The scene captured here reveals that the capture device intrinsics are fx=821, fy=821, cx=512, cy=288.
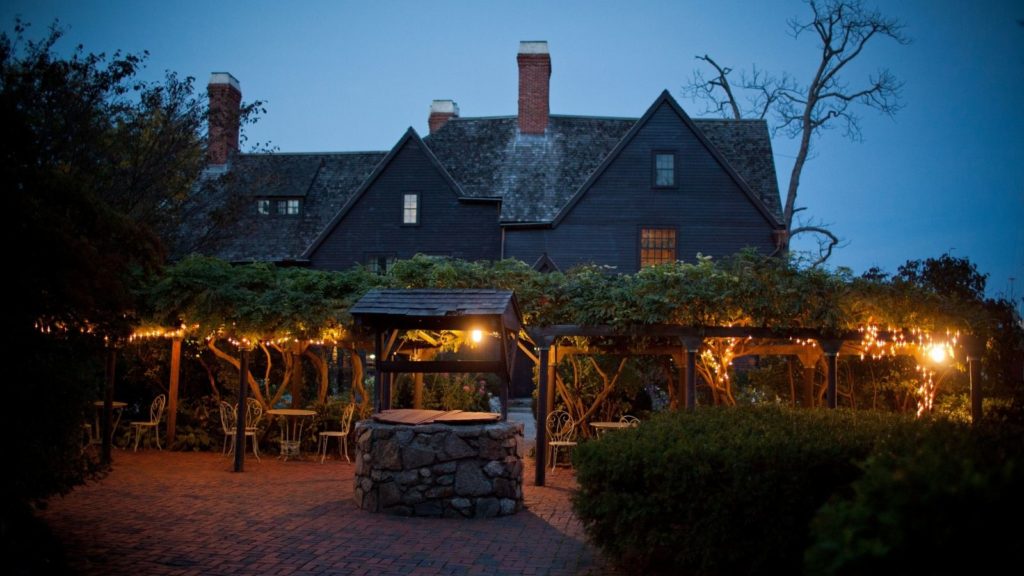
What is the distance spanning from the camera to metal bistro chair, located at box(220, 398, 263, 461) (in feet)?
50.2

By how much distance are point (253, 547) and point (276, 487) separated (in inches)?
159

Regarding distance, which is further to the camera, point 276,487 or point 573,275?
point 573,275

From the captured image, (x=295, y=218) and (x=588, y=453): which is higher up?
(x=295, y=218)

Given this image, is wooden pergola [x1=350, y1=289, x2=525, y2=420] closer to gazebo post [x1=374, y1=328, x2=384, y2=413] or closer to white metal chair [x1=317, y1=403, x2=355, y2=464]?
gazebo post [x1=374, y1=328, x2=384, y2=413]

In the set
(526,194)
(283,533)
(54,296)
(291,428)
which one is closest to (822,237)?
(526,194)

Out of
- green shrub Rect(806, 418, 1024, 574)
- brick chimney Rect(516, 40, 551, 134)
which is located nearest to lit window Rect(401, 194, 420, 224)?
brick chimney Rect(516, 40, 551, 134)

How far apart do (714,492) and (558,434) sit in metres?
9.26

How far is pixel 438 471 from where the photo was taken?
33.1ft

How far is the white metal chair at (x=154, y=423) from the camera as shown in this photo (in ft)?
51.1

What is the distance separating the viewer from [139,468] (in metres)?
13.4

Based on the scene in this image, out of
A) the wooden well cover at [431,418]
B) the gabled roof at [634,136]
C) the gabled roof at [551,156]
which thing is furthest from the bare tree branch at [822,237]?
the wooden well cover at [431,418]

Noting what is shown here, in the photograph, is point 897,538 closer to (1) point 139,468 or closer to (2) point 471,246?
Answer: (1) point 139,468

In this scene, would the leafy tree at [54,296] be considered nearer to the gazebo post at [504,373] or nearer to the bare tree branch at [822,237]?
the gazebo post at [504,373]

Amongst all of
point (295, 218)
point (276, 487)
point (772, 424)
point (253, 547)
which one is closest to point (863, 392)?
point (772, 424)
